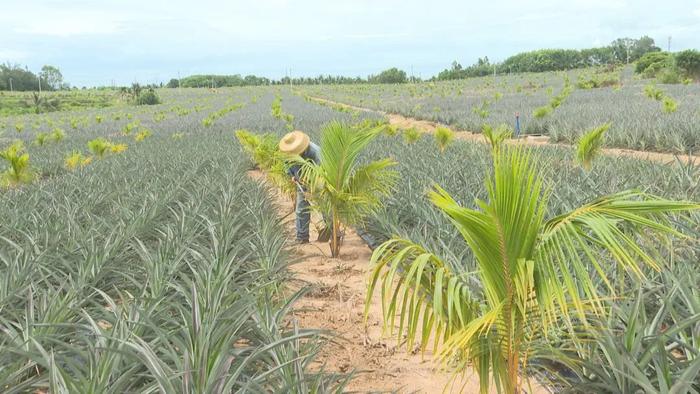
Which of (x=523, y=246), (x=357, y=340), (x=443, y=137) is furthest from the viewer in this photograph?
(x=443, y=137)

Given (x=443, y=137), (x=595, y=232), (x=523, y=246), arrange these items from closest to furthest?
(x=595, y=232)
(x=523, y=246)
(x=443, y=137)

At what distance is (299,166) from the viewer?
5.40m

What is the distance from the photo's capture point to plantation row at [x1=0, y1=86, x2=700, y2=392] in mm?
1755

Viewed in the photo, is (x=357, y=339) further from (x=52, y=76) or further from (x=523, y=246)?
(x=52, y=76)

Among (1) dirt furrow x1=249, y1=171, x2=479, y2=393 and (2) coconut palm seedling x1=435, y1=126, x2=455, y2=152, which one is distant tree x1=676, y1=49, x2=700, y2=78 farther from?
(1) dirt furrow x1=249, y1=171, x2=479, y2=393

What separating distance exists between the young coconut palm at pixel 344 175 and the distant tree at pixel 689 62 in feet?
121

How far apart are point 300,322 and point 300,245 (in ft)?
6.95

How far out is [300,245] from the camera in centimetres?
534

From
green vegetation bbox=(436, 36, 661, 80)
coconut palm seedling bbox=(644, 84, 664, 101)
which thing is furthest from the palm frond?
green vegetation bbox=(436, 36, 661, 80)

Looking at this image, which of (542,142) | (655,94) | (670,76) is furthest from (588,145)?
(670,76)

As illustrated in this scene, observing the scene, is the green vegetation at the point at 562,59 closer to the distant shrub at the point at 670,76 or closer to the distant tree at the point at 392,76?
the distant tree at the point at 392,76

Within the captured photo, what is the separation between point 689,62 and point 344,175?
3740cm

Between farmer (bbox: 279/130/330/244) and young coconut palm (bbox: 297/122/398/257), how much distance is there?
0.53 metres

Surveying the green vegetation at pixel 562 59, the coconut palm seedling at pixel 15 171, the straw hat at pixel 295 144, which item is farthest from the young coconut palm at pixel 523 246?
the green vegetation at pixel 562 59
